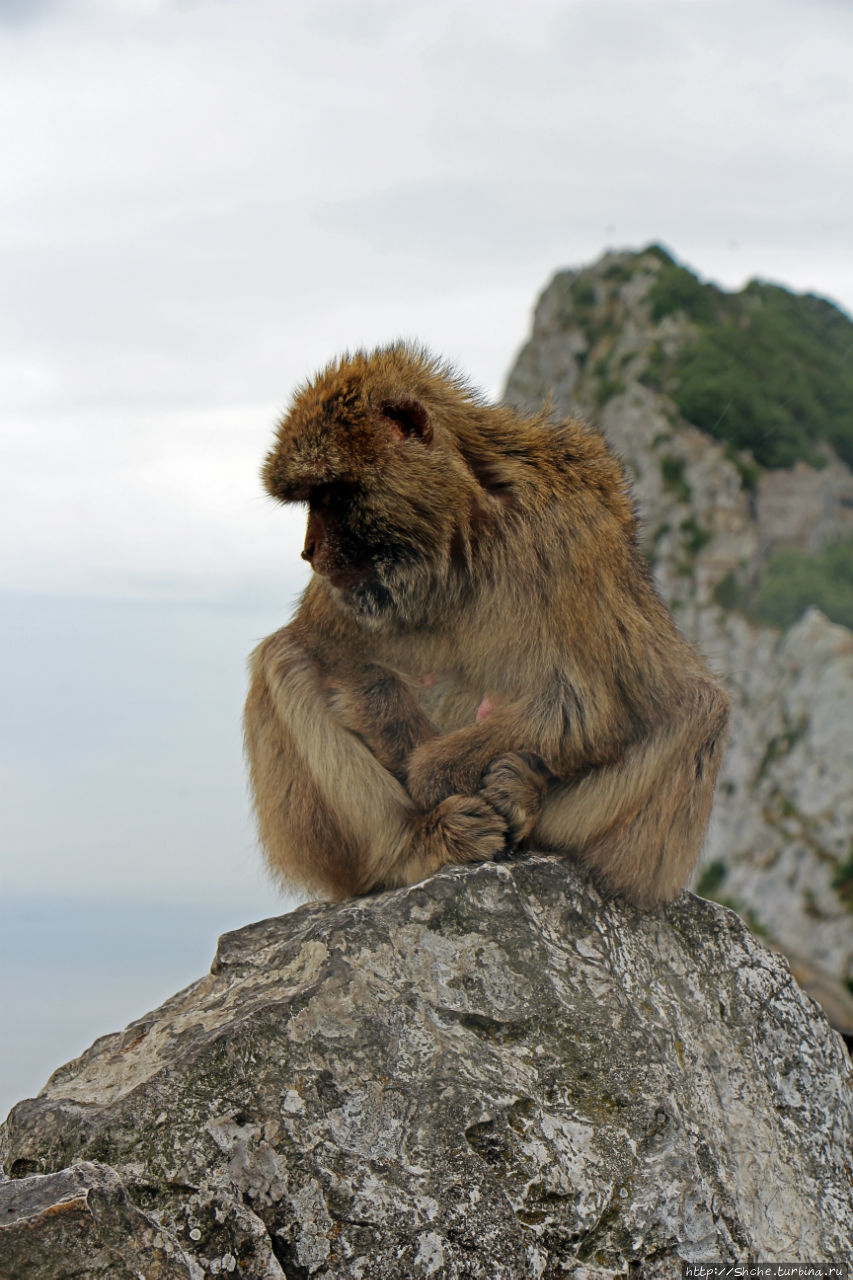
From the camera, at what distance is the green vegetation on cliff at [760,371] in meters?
17.5

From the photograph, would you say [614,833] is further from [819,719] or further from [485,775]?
[819,719]

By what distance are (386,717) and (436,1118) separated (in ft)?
4.03

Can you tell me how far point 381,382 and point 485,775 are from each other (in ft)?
3.81

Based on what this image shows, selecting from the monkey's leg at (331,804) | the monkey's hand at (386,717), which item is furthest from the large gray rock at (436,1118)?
the monkey's hand at (386,717)

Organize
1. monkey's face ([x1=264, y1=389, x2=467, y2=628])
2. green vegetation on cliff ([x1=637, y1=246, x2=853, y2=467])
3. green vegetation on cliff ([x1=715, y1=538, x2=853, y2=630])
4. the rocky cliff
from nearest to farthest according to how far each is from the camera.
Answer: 1. monkey's face ([x1=264, y1=389, x2=467, y2=628])
2. the rocky cliff
3. green vegetation on cliff ([x1=715, y1=538, x2=853, y2=630])
4. green vegetation on cliff ([x1=637, y1=246, x2=853, y2=467])

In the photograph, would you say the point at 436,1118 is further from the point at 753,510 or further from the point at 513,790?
the point at 753,510

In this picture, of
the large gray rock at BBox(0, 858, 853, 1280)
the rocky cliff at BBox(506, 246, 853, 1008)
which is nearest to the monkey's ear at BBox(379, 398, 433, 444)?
the large gray rock at BBox(0, 858, 853, 1280)

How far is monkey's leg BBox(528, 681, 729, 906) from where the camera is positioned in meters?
3.57

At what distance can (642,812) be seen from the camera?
3.62 m

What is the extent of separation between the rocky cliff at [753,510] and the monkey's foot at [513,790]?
11137 mm

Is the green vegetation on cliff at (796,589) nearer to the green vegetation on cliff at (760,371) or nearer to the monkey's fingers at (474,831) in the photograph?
the green vegetation on cliff at (760,371)

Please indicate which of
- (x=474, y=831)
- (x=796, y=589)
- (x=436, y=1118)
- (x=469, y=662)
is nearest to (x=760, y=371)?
(x=796, y=589)

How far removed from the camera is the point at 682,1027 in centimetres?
339

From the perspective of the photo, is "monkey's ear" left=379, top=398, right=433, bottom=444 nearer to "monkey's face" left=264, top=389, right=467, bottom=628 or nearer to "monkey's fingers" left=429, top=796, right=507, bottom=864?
"monkey's face" left=264, top=389, right=467, bottom=628
